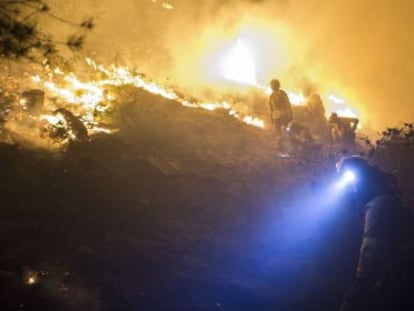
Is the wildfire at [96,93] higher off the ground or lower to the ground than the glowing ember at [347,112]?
lower

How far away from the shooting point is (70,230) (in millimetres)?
9781

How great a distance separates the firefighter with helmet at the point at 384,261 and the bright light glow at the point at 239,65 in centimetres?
1441

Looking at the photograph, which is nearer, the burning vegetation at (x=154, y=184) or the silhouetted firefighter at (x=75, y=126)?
the burning vegetation at (x=154, y=184)

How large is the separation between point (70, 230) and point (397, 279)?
252 inches

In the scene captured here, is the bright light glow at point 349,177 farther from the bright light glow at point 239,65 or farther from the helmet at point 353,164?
the bright light glow at point 239,65

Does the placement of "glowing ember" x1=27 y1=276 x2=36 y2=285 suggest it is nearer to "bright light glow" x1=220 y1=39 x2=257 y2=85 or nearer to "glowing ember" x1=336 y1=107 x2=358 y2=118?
"bright light glow" x1=220 y1=39 x2=257 y2=85

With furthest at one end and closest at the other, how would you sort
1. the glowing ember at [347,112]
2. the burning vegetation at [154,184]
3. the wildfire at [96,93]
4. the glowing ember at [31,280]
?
the glowing ember at [347,112] → the wildfire at [96,93] → the burning vegetation at [154,184] → the glowing ember at [31,280]

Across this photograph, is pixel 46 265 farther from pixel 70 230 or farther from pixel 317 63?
pixel 317 63

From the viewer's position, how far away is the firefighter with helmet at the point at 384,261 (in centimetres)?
814

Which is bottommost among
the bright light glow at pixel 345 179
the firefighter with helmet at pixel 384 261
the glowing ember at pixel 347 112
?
the firefighter with helmet at pixel 384 261

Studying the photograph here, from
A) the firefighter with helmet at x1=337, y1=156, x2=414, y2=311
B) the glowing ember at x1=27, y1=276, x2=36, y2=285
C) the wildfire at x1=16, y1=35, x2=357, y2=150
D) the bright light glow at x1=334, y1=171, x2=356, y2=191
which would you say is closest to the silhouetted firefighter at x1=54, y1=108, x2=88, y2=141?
the wildfire at x1=16, y1=35, x2=357, y2=150

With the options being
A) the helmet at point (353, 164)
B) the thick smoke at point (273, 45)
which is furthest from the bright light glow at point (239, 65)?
the helmet at point (353, 164)

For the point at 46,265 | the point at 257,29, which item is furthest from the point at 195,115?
the point at 257,29

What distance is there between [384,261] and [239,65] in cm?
1779
